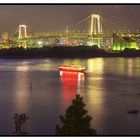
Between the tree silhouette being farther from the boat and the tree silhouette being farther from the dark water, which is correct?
the boat

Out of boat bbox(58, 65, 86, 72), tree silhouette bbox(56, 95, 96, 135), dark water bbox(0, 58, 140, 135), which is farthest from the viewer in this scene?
boat bbox(58, 65, 86, 72)

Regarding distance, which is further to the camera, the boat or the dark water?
the boat

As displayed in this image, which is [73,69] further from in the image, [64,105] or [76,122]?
[76,122]

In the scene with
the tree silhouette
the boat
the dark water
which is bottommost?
the dark water

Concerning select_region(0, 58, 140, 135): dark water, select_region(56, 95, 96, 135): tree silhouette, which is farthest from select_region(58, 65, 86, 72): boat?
select_region(56, 95, 96, 135): tree silhouette

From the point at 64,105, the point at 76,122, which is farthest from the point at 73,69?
the point at 76,122

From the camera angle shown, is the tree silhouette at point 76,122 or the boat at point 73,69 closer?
the tree silhouette at point 76,122

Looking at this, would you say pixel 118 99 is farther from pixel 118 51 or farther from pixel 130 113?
pixel 118 51

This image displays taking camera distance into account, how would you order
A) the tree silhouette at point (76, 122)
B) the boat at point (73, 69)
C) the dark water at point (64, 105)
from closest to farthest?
the tree silhouette at point (76, 122) < the dark water at point (64, 105) < the boat at point (73, 69)

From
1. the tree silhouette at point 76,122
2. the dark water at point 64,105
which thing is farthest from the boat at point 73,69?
the tree silhouette at point 76,122

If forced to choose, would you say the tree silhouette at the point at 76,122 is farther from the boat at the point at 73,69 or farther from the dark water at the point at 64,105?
the boat at the point at 73,69
